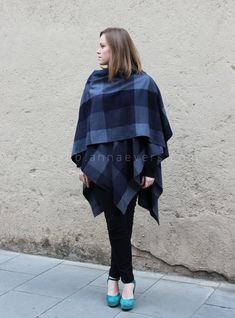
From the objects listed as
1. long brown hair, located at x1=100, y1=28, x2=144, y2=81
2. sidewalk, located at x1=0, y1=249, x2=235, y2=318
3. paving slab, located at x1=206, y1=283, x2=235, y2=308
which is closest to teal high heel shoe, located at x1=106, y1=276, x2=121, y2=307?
sidewalk, located at x1=0, y1=249, x2=235, y2=318

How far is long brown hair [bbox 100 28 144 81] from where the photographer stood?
320cm

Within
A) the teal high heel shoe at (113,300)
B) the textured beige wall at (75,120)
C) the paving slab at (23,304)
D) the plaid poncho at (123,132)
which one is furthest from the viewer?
the textured beige wall at (75,120)

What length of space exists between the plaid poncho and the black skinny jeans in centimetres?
9

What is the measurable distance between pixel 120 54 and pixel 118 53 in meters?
0.01

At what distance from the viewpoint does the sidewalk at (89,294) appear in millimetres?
3303

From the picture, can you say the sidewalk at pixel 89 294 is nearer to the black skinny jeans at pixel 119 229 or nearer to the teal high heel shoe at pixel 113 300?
the teal high heel shoe at pixel 113 300

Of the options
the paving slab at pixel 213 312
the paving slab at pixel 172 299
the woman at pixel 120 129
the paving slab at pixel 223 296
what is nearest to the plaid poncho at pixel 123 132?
the woman at pixel 120 129

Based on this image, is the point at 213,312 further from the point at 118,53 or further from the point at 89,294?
the point at 118,53

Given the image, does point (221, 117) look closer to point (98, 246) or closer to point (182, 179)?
point (182, 179)

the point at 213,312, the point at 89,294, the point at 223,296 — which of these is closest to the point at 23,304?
the point at 89,294


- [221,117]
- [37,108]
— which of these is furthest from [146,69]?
[37,108]

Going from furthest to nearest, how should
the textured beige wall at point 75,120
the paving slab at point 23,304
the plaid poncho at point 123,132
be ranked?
the textured beige wall at point 75,120
the paving slab at point 23,304
the plaid poncho at point 123,132

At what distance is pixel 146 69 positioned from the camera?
12.7 feet

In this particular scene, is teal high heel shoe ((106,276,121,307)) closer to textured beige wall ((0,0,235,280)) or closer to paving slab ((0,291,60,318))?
paving slab ((0,291,60,318))
